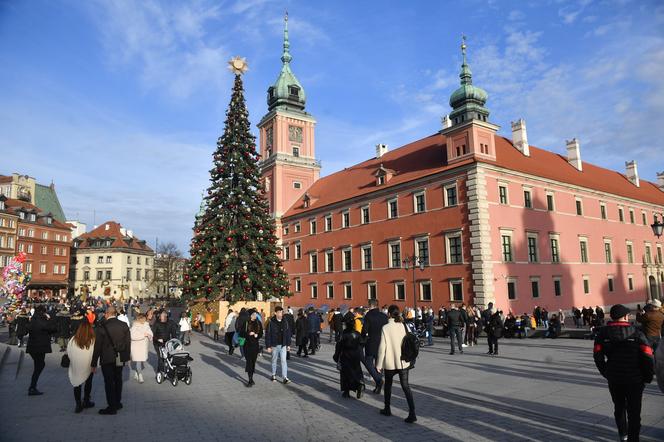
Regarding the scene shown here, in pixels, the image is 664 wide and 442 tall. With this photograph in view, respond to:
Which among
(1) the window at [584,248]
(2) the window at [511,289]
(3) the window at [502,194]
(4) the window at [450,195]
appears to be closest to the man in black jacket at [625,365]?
(2) the window at [511,289]

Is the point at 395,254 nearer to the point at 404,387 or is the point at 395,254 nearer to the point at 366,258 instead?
the point at 366,258

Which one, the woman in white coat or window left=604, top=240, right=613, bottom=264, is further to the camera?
window left=604, top=240, right=613, bottom=264

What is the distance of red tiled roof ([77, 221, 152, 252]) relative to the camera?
264 ft

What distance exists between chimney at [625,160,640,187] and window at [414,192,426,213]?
29.8 m

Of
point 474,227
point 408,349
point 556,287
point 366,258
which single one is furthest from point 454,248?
point 408,349

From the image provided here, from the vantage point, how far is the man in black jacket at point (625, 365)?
18.0ft

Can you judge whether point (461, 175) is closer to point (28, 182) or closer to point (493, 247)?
point (493, 247)

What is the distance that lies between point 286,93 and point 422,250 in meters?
30.7

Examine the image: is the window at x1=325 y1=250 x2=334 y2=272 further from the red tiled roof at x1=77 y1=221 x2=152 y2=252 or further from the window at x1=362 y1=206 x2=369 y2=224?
the red tiled roof at x1=77 y1=221 x2=152 y2=252

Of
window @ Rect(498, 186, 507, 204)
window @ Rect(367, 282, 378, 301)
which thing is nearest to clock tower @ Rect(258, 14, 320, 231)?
window @ Rect(367, 282, 378, 301)

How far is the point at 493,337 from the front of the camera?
1515 centimetres

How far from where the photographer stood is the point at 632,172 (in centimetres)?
4884

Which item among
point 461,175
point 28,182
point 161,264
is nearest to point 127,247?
point 161,264

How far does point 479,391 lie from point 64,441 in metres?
7.67
